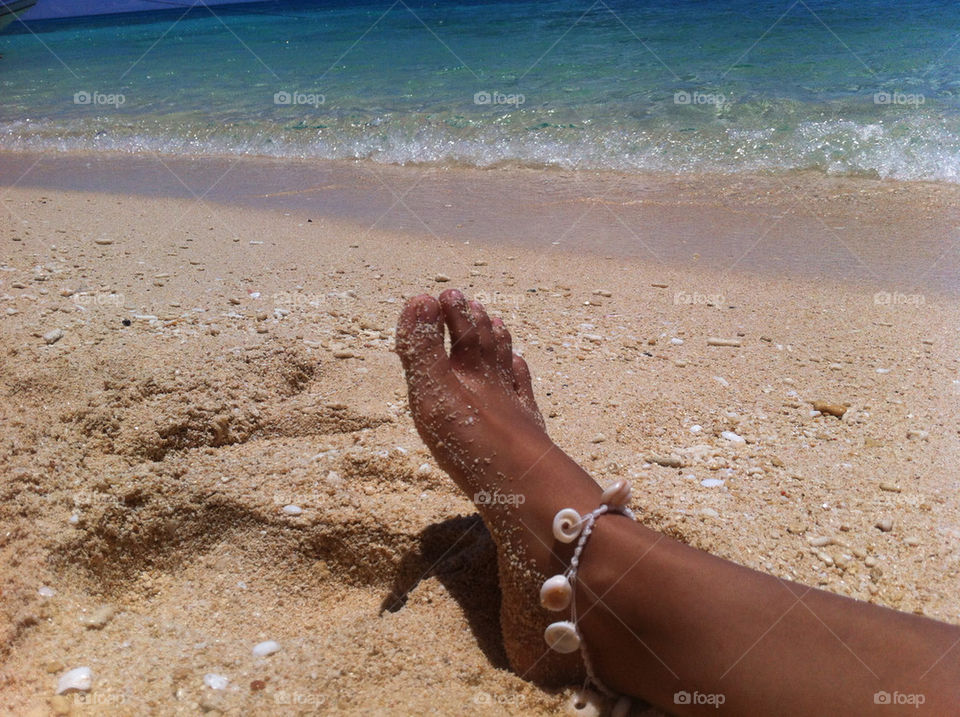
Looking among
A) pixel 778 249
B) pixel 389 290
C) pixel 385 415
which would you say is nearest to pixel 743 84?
pixel 778 249

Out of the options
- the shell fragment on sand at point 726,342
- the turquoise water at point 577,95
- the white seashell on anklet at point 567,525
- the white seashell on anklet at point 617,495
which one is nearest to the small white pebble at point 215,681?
the white seashell on anklet at point 567,525

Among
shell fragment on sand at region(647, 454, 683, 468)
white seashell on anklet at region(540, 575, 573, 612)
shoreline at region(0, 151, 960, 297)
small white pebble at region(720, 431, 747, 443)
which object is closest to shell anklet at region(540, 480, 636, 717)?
white seashell on anklet at region(540, 575, 573, 612)

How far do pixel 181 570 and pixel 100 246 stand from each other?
2.59 metres

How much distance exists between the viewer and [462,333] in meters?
1.91

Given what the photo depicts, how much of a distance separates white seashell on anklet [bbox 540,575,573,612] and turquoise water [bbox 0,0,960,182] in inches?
186

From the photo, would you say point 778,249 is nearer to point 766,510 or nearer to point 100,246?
point 766,510

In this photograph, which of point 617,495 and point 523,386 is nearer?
point 617,495

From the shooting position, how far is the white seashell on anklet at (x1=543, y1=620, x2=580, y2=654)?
4.61 feet

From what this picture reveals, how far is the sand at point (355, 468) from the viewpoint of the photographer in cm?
147

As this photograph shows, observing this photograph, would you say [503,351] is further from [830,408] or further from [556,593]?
[830,408]

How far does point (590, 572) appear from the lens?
4.61 ft

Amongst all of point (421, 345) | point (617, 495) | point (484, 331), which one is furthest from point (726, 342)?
point (617, 495)

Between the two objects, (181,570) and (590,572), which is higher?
(590,572)

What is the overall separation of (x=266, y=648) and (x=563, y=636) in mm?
577
